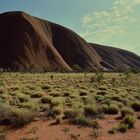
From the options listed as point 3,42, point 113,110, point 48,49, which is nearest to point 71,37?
point 48,49

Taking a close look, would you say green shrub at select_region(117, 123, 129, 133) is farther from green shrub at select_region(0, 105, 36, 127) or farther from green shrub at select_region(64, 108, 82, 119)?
green shrub at select_region(0, 105, 36, 127)

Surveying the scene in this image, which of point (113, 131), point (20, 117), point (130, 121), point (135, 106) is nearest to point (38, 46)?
point (135, 106)

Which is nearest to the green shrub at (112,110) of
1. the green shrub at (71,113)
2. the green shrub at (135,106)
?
the green shrub at (135,106)

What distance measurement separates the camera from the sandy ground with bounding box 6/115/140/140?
10930mm

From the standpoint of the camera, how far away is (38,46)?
5128 inches

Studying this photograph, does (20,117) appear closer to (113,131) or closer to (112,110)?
(113,131)

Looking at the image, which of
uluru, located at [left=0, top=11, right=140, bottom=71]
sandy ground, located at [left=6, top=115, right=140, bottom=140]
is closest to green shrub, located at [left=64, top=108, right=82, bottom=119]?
sandy ground, located at [left=6, top=115, right=140, bottom=140]

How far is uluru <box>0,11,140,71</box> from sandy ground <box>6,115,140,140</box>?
95039 millimetres

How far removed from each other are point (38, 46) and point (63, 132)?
119925 millimetres

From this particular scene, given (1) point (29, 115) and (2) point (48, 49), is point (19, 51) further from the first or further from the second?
(1) point (29, 115)

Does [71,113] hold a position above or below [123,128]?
above

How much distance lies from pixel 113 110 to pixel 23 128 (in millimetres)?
5162

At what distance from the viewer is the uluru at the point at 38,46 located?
121 meters

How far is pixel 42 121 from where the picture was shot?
13.2m
